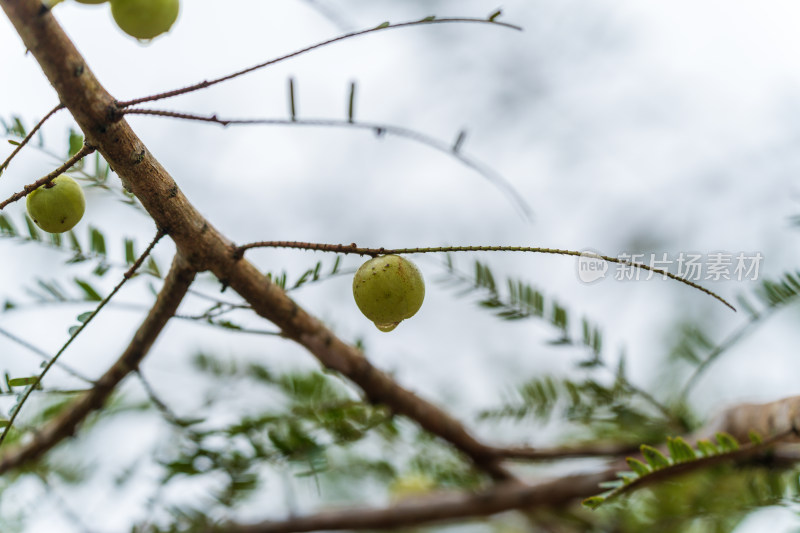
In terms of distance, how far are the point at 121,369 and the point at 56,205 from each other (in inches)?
7.7

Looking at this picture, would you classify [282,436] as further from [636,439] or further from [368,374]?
[636,439]

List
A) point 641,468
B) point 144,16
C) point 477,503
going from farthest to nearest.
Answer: point 477,503 < point 641,468 < point 144,16

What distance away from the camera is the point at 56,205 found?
0.43m

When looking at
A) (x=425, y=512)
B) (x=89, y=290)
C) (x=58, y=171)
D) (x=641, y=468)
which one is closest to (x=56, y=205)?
(x=58, y=171)

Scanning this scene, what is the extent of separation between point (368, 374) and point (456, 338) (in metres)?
1.46

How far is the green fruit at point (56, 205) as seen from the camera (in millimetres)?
430

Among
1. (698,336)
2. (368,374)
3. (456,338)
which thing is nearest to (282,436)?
(368,374)

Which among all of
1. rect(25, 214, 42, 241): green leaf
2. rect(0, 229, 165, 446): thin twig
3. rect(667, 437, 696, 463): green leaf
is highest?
rect(25, 214, 42, 241): green leaf

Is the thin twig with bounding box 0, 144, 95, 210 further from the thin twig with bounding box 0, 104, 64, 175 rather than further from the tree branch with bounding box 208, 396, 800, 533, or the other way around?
the tree branch with bounding box 208, 396, 800, 533

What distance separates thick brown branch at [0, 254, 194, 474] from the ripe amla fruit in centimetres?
13

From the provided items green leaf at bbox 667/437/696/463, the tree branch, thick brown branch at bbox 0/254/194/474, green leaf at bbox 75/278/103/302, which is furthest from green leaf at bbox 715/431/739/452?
green leaf at bbox 75/278/103/302

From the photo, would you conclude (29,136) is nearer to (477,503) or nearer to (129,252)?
(129,252)

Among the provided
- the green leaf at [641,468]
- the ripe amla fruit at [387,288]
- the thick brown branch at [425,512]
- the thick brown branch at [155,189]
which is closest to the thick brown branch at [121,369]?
the thick brown branch at [155,189]

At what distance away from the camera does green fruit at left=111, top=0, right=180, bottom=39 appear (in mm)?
340
